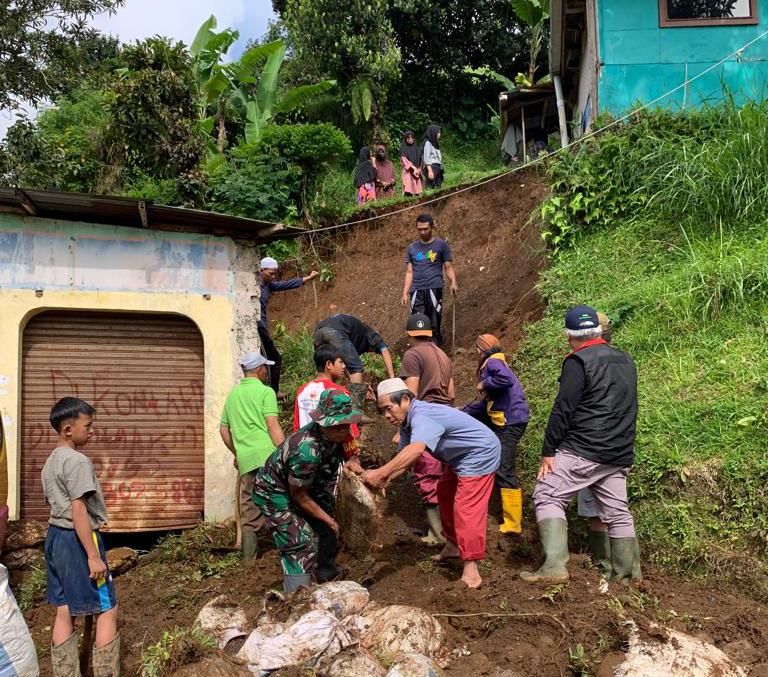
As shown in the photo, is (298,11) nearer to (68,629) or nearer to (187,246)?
(187,246)

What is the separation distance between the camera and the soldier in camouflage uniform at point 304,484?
4.86 meters

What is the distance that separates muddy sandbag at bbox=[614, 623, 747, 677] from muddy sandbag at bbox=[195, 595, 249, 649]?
A: 2.42 meters

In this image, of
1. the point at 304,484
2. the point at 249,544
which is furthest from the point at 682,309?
the point at 249,544

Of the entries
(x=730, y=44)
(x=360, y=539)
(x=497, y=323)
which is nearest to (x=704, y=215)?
(x=497, y=323)

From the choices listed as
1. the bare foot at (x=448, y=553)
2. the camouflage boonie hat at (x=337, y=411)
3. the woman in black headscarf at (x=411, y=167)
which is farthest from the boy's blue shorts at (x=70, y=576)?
the woman in black headscarf at (x=411, y=167)

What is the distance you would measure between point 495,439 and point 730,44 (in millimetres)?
8678

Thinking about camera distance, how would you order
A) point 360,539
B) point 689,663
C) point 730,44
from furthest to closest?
point 730,44 → point 360,539 → point 689,663

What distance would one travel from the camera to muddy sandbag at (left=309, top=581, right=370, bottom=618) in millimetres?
4762

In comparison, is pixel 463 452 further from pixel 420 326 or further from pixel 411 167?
pixel 411 167

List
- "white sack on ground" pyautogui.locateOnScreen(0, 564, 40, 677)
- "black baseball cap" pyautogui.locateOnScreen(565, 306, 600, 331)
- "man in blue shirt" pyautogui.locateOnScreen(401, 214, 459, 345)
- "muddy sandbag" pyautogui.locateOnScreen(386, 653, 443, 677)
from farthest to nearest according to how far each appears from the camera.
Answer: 1. "man in blue shirt" pyautogui.locateOnScreen(401, 214, 459, 345)
2. "black baseball cap" pyautogui.locateOnScreen(565, 306, 600, 331)
3. "muddy sandbag" pyautogui.locateOnScreen(386, 653, 443, 677)
4. "white sack on ground" pyautogui.locateOnScreen(0, 564, 40, 677)

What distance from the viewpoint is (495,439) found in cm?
547

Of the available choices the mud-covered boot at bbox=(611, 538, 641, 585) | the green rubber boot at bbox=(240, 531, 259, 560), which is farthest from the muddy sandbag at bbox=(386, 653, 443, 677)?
the green rubber boot at bbox=(240, 531, 259, 560)

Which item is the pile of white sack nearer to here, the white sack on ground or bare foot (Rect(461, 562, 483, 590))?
bare foot (Rect(461, 562, 483, 590))

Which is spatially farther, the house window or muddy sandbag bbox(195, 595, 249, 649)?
the house window
